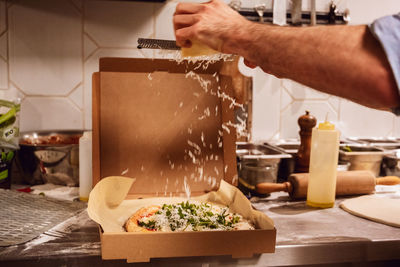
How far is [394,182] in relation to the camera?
49.6 inches

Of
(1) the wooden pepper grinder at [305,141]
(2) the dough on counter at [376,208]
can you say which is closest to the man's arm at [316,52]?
(2) the dough on counter at [376,208]

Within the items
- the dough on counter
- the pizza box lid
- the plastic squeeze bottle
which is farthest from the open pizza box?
the dough on counter

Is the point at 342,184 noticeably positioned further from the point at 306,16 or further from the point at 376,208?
the point at 306,16

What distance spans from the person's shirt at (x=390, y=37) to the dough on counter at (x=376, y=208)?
60 cm

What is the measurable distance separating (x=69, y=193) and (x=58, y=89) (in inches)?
18.3

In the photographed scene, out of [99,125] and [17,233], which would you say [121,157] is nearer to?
[99,125]

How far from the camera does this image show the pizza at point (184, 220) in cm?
87

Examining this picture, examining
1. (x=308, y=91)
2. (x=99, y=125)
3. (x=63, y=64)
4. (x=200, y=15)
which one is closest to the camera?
(x=200, y=15)

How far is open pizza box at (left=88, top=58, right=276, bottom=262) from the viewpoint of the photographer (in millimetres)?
1103

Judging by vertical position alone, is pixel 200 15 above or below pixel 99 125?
above

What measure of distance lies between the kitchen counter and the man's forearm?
40cm

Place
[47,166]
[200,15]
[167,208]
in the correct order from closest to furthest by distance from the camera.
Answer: [200,15] < [167,208] < [47,166]

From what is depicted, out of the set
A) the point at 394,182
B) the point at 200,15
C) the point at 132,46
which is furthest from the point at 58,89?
the point at 394,182

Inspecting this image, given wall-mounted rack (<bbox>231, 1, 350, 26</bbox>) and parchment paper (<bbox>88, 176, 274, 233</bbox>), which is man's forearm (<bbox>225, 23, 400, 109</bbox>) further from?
wall-mounted rack (<bbox>231, 1, 350, 26</bbox>)
